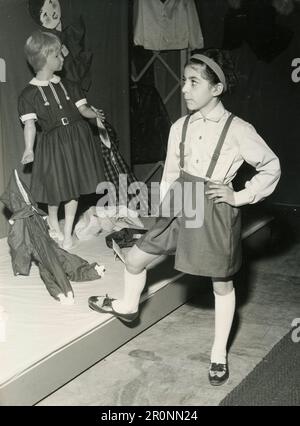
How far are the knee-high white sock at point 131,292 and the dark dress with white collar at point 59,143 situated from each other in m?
1.09

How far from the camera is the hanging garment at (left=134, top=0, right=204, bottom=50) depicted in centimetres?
459

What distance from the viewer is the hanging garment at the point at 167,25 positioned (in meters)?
4.59

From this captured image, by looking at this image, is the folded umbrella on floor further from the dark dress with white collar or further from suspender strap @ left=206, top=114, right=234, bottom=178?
suspender strap @ left=206, top=114, right=234, bottom=178

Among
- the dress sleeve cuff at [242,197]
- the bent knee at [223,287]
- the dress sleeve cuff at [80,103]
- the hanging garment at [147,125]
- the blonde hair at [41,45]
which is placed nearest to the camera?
the dress sleeve cuff at [242,197]

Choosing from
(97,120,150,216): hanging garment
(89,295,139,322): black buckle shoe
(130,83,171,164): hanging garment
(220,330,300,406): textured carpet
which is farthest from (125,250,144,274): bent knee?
(130,83,171,164): hanging garment

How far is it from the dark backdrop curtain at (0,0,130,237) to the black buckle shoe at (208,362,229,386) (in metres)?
1.90

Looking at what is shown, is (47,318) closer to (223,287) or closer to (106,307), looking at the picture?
(106,307)

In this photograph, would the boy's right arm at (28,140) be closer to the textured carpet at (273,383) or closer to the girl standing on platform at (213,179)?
the girl standing on platform at (213,179)

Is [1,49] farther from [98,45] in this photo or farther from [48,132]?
[98,45]

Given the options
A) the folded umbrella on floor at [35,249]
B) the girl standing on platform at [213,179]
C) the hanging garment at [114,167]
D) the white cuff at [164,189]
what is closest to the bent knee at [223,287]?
the girl standing on platform at [213,179]
